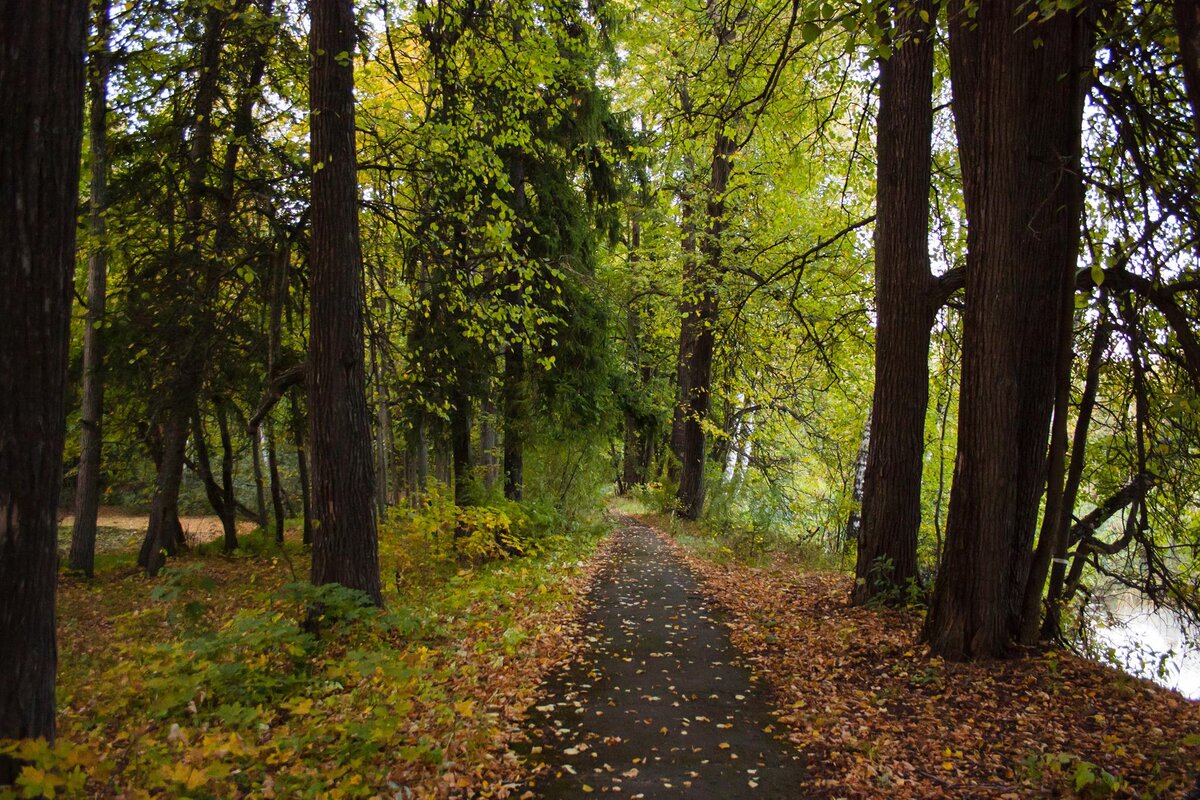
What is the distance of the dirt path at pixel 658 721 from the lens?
416 cm

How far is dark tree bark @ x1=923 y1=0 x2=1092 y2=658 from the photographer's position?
5.27 metres

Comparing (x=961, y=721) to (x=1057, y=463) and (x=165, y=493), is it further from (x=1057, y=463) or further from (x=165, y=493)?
(x=165, y=493)

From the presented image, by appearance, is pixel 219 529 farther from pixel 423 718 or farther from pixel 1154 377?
pixel 1154 377

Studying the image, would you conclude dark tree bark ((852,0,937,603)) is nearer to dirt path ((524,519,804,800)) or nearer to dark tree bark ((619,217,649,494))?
dirt path ((524,519,804,800))

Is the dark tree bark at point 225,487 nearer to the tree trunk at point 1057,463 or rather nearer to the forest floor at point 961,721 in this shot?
the forest floor at point 961,721

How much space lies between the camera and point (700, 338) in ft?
56.1

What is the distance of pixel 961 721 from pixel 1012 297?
124 inches

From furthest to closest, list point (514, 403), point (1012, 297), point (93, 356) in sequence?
point (514, 403) → point (93, 356) → point (1012, 297)

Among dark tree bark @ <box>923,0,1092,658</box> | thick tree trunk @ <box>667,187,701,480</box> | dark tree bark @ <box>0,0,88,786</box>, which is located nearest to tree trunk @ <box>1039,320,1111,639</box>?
dark tree bark @ <box>923,0,1092,658</box>

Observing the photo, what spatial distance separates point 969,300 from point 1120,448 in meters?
2.59

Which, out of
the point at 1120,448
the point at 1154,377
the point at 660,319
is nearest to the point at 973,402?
the point at 1154,377

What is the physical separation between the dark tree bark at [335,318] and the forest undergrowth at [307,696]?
0.60 metres

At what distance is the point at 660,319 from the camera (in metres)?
19.4

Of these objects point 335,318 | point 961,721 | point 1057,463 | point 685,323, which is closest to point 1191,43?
point 1057,463
